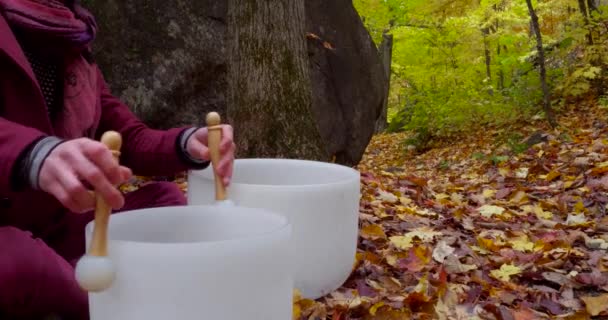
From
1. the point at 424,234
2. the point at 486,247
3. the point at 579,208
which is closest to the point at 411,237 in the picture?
the point at 424,234

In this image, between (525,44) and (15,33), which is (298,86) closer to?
(15,33)

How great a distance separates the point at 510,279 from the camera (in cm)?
197

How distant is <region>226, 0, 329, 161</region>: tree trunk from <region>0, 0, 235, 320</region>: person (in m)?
0.94

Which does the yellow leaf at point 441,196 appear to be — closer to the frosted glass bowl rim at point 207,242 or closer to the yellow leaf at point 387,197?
the yellow leaf at point 387,197

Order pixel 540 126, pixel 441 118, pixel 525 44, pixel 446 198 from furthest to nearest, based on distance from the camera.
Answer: pixel 525 44, pixel 441 118, pixel 540 126, pixel 446 198

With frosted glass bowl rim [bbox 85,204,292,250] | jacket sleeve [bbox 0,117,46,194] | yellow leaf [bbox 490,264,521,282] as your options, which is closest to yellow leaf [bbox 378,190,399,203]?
yellow leaf [bbox 490,264,521,282]

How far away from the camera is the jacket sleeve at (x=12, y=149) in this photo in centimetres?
95

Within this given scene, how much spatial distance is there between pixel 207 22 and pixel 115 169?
341 cm

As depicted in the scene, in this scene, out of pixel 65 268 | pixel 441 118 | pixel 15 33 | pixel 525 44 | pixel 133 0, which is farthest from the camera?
pixel 525 44

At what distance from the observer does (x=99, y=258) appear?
2.83 feet

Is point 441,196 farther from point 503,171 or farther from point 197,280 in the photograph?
point 197,280

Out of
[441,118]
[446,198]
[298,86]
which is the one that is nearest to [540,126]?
[441,118]

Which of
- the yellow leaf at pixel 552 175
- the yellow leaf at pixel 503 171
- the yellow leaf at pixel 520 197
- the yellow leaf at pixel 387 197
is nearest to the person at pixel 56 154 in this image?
the yellow leaf at pixel 387 197

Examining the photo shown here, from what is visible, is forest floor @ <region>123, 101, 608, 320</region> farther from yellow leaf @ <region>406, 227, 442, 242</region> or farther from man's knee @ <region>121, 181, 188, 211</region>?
man's knee @ <region>121, 181, 188, 211</region>
